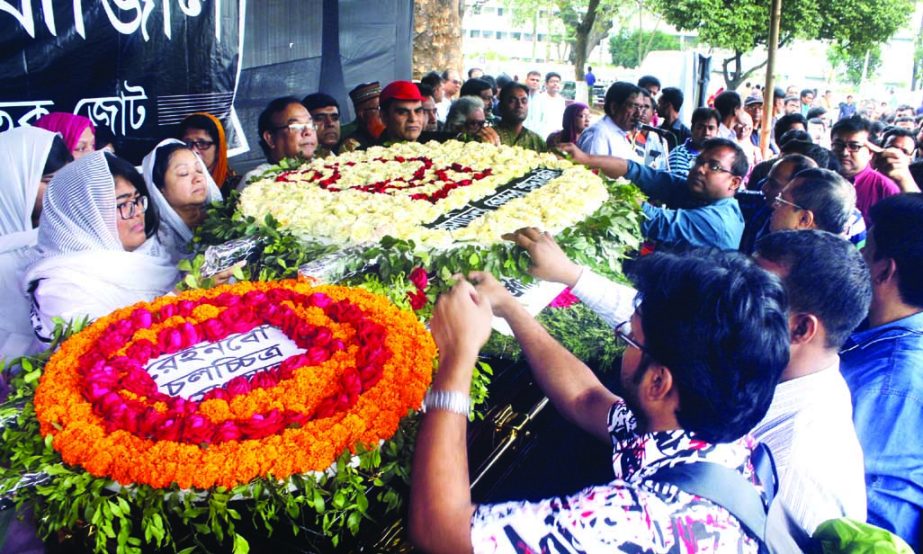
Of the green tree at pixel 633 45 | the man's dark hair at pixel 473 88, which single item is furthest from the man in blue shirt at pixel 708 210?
the green tree at pixel 633 45

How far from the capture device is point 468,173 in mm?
3520

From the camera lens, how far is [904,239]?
2.41 m

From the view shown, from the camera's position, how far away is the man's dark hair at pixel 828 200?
3.16m

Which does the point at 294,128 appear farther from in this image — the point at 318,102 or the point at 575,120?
the point at 575,120

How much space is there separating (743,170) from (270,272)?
2829mm

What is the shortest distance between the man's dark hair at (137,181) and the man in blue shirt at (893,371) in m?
2.87

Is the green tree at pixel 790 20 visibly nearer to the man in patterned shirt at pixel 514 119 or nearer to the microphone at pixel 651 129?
the microphone at pixel 651 129

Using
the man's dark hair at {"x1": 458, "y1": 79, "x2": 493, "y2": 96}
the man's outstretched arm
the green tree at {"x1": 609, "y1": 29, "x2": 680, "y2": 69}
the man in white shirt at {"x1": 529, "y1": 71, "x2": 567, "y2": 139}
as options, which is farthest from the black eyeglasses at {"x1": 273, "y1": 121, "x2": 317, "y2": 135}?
the green tree at {"x1": 609, "y1": 29, "x2": 680, "y2": 69}

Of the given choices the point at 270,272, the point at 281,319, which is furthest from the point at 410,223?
the point at 281,319

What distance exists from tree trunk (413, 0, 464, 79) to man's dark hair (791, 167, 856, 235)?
9022mm

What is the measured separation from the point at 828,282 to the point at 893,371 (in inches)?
15.8

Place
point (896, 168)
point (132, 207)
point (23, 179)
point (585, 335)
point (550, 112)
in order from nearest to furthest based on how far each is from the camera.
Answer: point (132, 207)
point (585, 335)
point (23, 179)
point (896, 168)
point (550, 112)

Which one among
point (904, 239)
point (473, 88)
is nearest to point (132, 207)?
point (904, 239)

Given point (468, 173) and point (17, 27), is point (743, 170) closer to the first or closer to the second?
point (468, 173)
